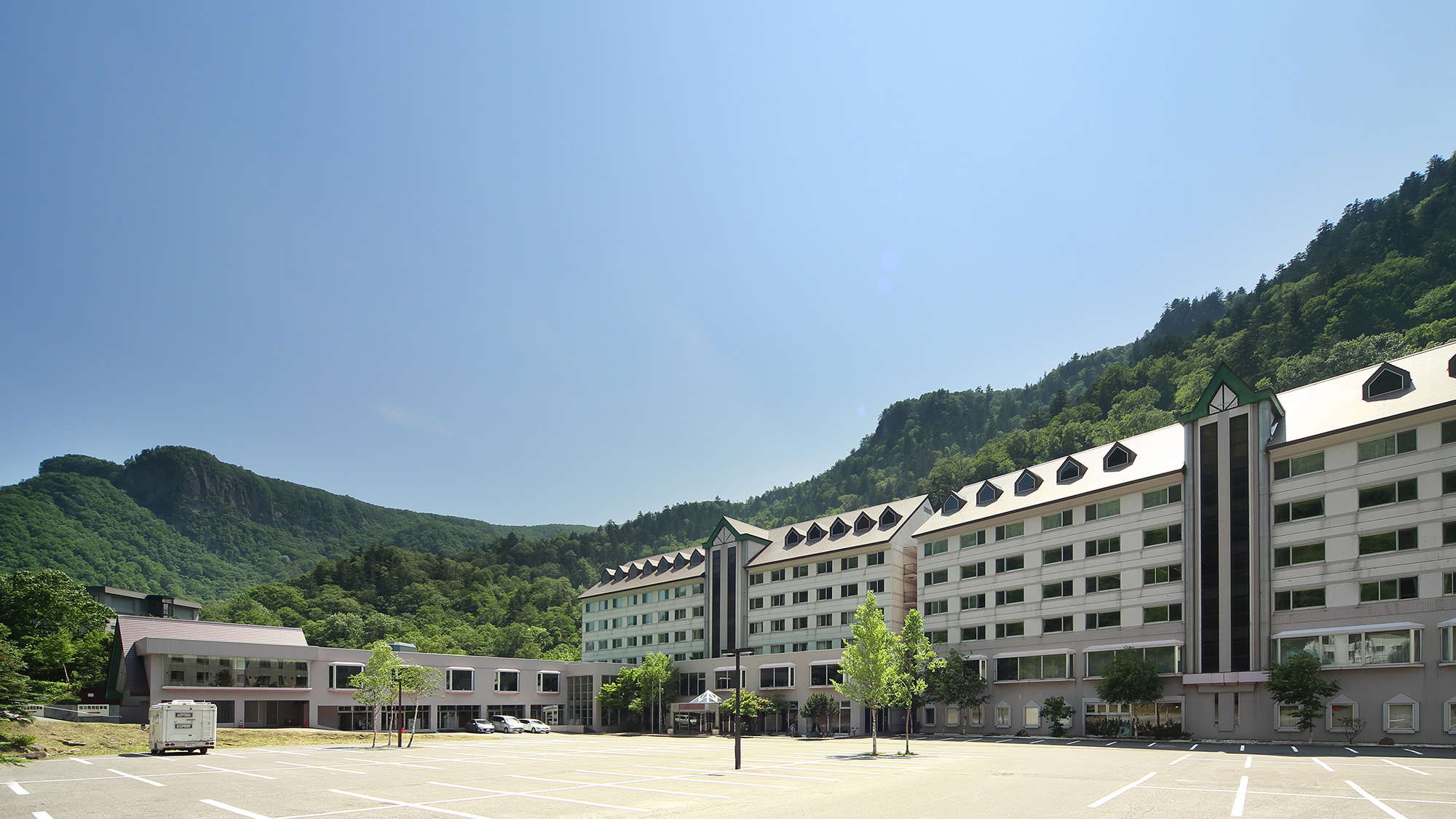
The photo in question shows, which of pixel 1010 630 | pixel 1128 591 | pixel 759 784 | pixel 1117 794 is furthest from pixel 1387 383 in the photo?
pixel 759 784

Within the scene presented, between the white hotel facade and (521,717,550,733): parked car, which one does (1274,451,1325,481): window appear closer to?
the white hotel facade

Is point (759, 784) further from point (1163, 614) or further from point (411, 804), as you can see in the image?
point (1163, 614)

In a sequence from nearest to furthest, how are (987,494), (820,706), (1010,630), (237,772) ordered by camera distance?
(237,772), (1010,630), (820,706), (987,494)

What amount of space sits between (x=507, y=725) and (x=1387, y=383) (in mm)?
69569

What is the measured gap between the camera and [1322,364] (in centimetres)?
10469

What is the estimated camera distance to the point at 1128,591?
5781 centimetres

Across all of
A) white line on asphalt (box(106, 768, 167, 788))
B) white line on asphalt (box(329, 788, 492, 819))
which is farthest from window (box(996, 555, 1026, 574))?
white line on asphalt (box(106, 768, 167, 788))

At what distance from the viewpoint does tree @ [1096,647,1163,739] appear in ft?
174

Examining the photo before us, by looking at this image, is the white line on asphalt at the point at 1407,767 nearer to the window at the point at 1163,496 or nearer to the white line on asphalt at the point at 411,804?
the window at the point at 1163,496

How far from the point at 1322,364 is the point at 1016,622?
225 feet

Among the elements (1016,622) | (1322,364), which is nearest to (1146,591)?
(1016,622)

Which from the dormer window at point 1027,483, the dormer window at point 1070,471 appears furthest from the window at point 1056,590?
the dormer window at point 1027,483

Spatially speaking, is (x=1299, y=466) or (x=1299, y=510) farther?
(x=1299, y=466)

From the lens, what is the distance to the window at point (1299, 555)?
48531mm
